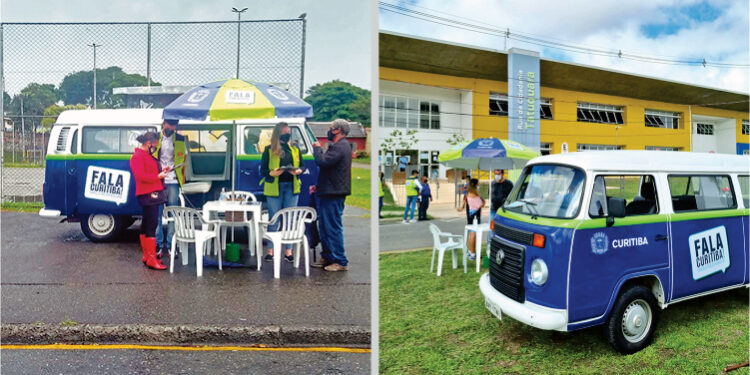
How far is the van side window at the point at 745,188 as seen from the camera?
3.35m

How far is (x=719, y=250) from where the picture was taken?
3.20 metres

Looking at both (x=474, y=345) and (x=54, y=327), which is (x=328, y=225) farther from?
(x=54, y=327)

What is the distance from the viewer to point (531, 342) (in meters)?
2.86

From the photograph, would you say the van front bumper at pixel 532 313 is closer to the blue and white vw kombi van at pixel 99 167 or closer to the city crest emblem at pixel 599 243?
the city crest emblem at pixel 599 243

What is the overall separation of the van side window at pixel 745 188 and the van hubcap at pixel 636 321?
126cm

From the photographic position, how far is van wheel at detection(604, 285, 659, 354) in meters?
2.71

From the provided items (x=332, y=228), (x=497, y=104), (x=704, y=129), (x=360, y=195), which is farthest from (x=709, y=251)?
(x=497, y=104)

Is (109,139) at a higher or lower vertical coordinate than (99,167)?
higher

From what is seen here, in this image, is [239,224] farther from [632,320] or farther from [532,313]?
[632,320]

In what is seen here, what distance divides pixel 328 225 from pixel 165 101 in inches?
114

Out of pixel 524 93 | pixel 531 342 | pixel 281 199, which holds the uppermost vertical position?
pixel 524 93

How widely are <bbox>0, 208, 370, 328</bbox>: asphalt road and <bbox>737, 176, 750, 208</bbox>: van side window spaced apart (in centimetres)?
→ 282

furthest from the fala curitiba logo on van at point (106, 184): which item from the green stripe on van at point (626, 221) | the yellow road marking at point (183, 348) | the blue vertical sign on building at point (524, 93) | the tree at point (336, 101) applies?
the blue vertical sign on building at point (524, 93)

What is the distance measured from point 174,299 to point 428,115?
4218 mm
